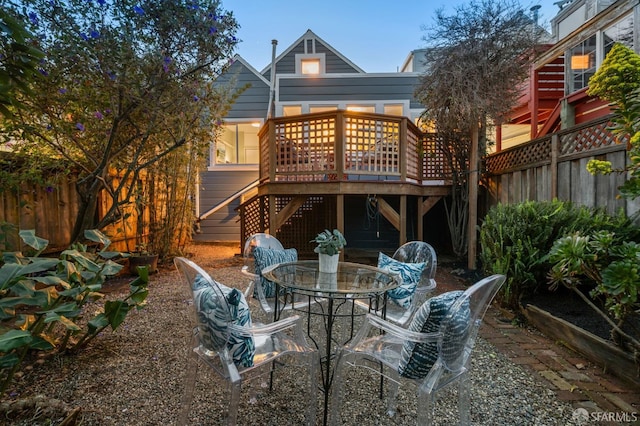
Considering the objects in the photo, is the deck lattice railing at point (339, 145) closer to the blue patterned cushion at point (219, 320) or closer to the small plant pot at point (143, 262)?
the small plant pot at point (143, 262)

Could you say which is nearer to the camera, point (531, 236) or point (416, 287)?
point (416, 287)

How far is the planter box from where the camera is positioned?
2.07 meters

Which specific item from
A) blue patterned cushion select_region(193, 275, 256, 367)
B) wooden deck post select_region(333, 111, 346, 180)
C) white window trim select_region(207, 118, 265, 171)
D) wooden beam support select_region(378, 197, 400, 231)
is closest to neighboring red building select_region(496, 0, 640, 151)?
wooden beam support select_region(378, 197, 400, 231)

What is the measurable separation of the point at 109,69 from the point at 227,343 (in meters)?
3.15

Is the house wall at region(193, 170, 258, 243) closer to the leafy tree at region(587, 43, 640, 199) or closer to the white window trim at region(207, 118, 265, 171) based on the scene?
the white window trim at region(207, 118, 265, 171)

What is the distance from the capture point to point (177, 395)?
197 cm

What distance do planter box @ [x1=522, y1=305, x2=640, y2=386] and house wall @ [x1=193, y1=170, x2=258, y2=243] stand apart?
6.94 m

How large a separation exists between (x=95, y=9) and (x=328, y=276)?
3.43m

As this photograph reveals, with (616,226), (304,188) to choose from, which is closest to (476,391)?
(616,226)

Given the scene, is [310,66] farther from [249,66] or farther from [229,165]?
[229,165]

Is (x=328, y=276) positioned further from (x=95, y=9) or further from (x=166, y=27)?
(x=95, y=9)

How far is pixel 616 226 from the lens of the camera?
293 centimetres

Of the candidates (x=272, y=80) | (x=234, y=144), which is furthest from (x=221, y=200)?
(x=272, y=80)

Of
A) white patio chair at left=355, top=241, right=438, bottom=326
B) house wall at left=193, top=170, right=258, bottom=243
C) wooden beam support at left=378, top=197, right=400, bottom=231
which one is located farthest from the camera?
house wall at left=193, top=170, right=258, bottom=243
